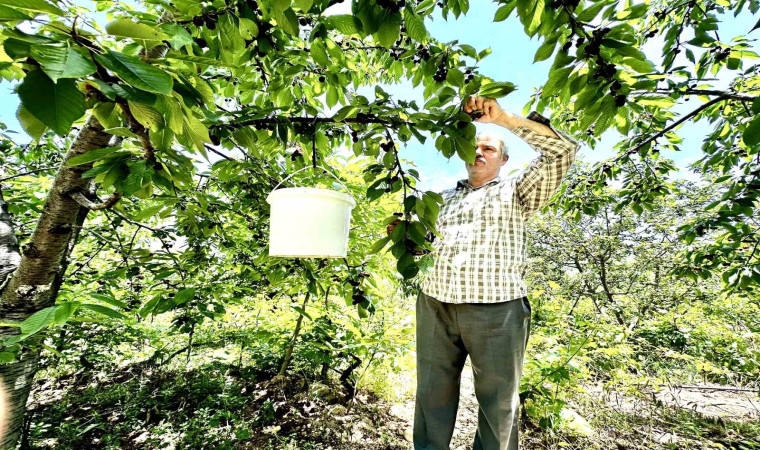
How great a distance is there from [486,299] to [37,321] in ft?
4.63

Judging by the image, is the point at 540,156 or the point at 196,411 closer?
the point at 540,156

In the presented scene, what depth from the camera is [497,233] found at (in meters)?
1.57

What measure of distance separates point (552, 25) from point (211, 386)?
357cm

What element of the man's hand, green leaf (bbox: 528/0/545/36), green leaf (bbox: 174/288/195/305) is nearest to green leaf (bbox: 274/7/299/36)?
the man's hand

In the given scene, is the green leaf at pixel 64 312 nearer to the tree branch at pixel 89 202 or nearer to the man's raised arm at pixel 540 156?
the tree branch at pixel 89 202

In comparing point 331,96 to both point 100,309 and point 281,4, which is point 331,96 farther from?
point 100,309

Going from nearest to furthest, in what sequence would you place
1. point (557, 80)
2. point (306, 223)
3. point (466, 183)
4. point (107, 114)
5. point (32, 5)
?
point (32, 5)
point (107, 114)
point (557, 80)
point (306, 223)
point (466, 183)

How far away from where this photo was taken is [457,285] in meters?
1.52

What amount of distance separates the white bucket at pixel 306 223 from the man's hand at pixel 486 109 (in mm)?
460

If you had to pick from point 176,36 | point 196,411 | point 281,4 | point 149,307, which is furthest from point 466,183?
point 196,411

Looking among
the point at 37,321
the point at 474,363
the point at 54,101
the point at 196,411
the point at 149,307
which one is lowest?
the point at 196,411

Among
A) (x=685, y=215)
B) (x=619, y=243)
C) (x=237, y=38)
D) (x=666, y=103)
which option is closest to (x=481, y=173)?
(x=666, y=103)

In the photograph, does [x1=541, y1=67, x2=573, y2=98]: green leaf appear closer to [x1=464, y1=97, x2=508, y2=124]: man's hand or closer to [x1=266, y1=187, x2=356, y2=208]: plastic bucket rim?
[x1=464, y1=97, x2=508, y2=124]: man's hand

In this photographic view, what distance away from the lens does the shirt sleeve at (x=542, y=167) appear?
4.73 feet
